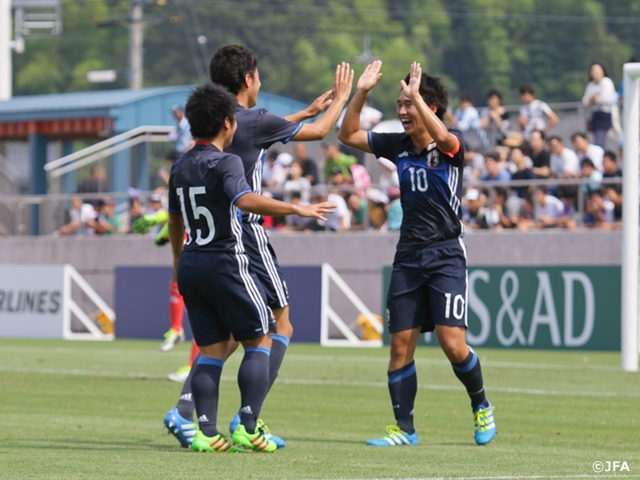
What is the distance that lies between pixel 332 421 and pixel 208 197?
2.86 meters

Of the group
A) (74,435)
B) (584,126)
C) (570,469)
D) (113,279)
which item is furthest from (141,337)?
(570,469)

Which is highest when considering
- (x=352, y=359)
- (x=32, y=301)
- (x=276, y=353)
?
(x=276, y=353)

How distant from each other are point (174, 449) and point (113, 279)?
63.0 ft

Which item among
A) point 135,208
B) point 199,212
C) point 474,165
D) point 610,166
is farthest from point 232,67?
point 135,208

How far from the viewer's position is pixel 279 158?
85.9 ft

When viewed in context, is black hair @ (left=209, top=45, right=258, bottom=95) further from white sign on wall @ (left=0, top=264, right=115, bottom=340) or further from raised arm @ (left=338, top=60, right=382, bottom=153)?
white sign on wall @ (left=0, top=264, right=115, bottom=340)

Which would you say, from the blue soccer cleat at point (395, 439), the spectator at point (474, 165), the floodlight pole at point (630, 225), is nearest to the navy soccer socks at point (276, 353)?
the blue soccer cleat at point (395, 439)

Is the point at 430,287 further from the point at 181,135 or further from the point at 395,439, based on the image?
the point at 181,135

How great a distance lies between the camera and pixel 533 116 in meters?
23.1

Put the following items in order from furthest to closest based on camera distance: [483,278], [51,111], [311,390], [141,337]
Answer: [51,111] → [141,337] → [483,278] → [311,390]

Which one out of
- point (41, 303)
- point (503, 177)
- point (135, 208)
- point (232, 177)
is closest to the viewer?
point (232, 177)

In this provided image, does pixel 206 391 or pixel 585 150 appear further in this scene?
pixel 585 150

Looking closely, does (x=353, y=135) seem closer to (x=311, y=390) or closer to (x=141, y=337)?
(x=311, y=390)

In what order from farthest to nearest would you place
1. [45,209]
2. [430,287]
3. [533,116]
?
[45,209]
[533,116]
[430,287]
